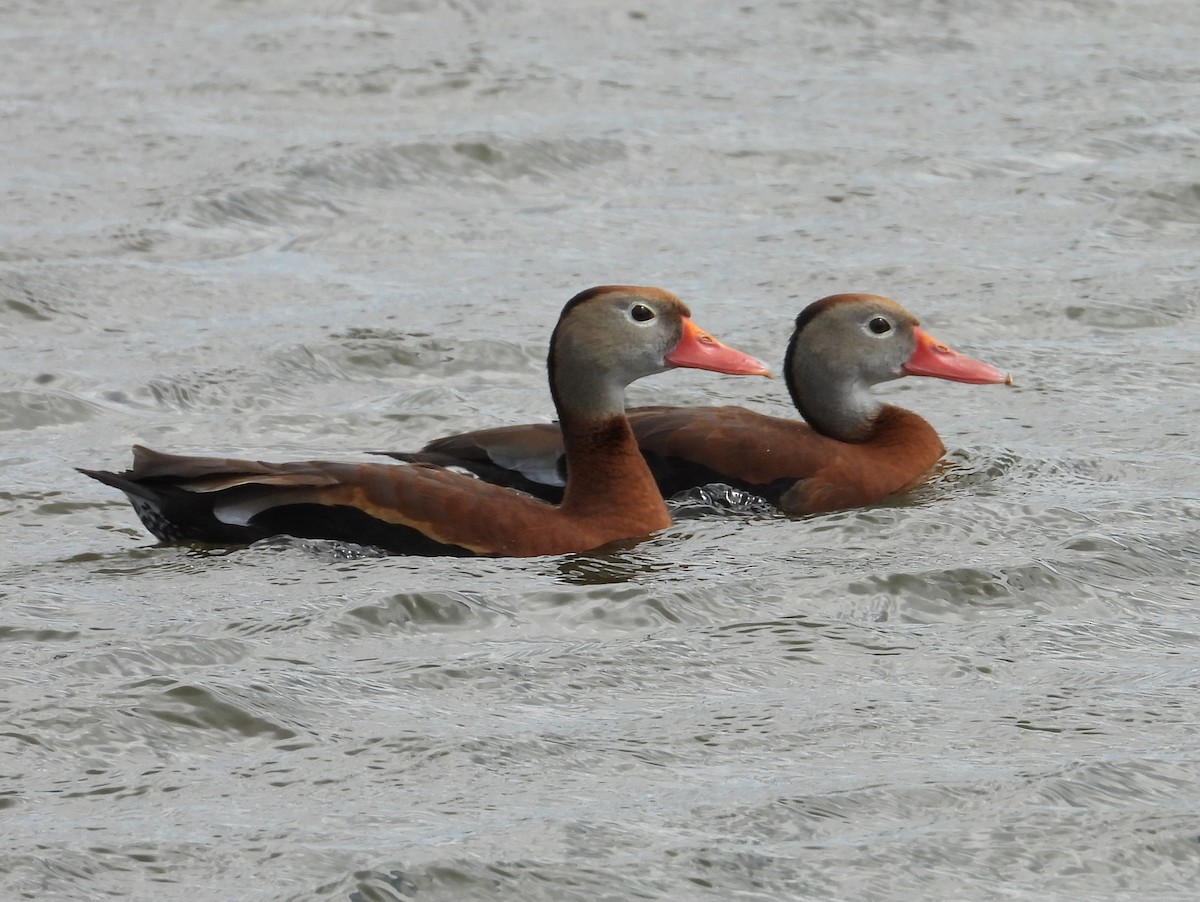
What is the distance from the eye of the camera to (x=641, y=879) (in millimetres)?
5609

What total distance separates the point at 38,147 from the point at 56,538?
654 cm

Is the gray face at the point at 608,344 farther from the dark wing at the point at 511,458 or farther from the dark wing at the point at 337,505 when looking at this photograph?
the dark wing at the point at 337,505

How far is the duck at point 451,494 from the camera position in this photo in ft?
26.3

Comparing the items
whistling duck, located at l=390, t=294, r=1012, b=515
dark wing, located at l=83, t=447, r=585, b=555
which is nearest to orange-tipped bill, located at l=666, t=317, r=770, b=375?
whistling duck, located at l=390, t=294, r=1012, b=515

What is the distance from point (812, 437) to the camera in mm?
9180

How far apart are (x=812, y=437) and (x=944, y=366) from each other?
808mm

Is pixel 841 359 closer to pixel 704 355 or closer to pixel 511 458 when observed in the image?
pixel 704 355

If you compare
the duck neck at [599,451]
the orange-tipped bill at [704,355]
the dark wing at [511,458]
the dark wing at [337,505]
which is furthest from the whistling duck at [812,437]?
the dark wing at [337,505]

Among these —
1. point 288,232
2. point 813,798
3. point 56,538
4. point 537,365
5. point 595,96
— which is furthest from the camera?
point 595,96

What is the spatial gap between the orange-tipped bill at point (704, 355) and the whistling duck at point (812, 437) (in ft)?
0.63

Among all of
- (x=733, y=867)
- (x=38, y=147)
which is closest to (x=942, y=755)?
(x=733, y=867)

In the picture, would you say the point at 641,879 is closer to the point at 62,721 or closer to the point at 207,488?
the point at 62,721

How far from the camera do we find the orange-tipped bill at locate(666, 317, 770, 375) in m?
8.86

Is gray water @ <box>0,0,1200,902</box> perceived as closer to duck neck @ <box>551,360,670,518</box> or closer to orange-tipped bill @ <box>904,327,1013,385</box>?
duck neck @ <box>551,360,670,518</box>
